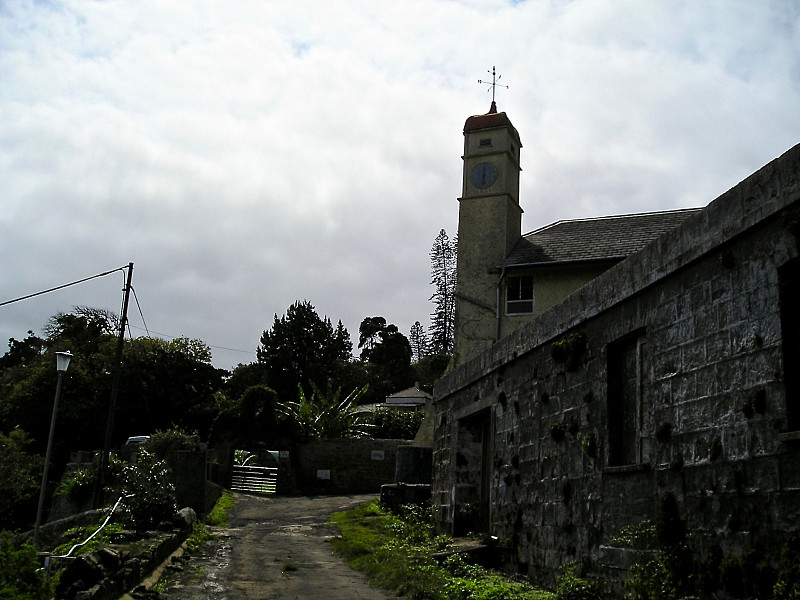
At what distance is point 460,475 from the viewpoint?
15.0 m

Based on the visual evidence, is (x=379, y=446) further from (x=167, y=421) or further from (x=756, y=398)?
(x=756, y=398)

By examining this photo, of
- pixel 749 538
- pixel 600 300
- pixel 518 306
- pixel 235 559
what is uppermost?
pixel 518 306

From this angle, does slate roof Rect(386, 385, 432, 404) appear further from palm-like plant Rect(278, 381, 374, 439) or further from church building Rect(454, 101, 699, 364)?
church building Rect(454, 101, 699, 364)

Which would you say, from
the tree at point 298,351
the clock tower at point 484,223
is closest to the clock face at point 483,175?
the clock tower at point 484,223

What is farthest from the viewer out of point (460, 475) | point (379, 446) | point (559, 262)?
point (379, 446)

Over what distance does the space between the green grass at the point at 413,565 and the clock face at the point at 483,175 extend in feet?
43.1

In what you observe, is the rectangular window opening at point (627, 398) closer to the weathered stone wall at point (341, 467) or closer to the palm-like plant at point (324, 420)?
the weathered stone wall at point (341, 467)

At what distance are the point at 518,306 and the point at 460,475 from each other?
442 inches

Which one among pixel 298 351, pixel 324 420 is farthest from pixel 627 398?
pixel 298 351

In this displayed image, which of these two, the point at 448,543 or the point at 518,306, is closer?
the point at 448,543

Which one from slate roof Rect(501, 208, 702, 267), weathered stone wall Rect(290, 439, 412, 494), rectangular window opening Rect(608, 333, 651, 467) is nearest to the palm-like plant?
weathered stone wall Rect(290, 439, 412, 494)

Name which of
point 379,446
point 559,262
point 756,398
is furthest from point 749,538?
point 379,446

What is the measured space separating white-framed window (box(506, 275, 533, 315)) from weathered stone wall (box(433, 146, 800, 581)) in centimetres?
1264

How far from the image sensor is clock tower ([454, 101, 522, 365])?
86.2ft
